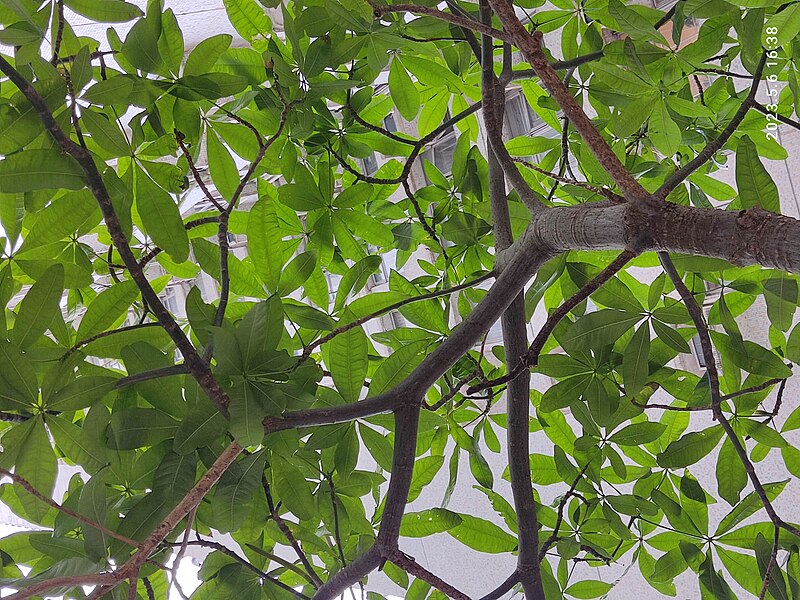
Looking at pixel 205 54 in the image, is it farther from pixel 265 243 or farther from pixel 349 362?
pixel 349 362

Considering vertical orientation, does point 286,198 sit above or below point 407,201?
below

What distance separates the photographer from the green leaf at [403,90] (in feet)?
2.68

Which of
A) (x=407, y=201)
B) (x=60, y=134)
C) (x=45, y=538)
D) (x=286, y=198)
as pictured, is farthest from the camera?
(x=407, y=201)

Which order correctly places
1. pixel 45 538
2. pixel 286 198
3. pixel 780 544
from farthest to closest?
pixel 286 198, pixel 780 544, pixel 45 538

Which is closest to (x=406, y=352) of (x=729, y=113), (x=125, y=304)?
(x=125, y=304)

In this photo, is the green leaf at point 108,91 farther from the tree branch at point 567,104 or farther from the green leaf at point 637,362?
the green leaf at point 637,362

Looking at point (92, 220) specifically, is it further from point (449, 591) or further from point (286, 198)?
point (449, 591)

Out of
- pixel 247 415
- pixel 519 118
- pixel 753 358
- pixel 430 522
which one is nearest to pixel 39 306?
pixel 247 415

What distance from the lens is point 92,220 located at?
24.0 inches

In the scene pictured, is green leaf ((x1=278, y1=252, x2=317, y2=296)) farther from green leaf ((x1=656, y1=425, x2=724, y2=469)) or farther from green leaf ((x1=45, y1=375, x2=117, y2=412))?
green leaf ((x1=656, y1=425, x2=724, y2=469))

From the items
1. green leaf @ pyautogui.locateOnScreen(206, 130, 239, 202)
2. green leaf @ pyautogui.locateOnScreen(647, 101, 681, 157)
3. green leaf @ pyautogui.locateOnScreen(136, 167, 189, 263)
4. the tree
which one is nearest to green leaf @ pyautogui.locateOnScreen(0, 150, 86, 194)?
the tree

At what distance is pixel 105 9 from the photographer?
536mm

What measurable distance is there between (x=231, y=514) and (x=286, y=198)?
1.37 ft

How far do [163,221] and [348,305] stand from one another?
8.6 inches
